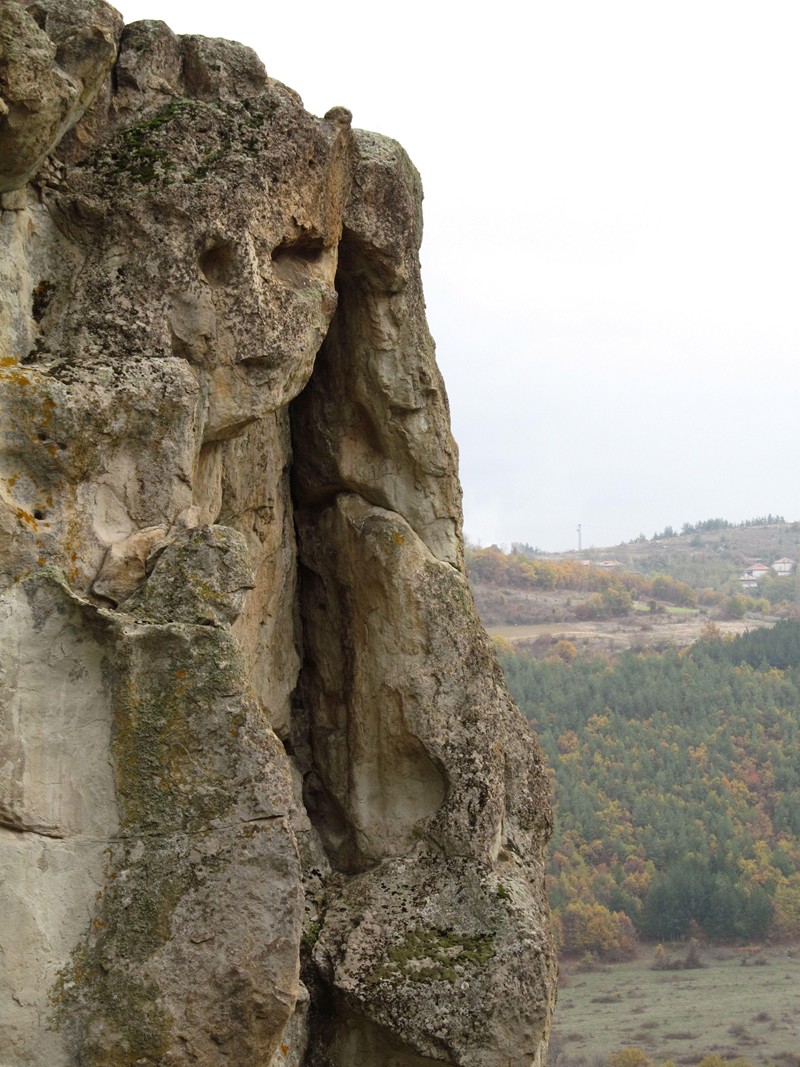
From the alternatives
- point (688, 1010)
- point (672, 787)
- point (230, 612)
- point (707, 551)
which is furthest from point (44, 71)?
point (707, 551)

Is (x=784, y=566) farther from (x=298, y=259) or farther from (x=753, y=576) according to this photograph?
(x=298, y=259)

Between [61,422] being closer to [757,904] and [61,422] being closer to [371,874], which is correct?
[371,874]

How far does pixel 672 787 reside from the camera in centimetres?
6581

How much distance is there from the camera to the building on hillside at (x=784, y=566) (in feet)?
518

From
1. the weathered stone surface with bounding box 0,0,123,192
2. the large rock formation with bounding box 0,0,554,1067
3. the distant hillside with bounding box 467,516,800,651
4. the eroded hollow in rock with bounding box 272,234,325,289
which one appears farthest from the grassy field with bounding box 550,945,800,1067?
the weathered stone surface with bounding box 0,0,123,192

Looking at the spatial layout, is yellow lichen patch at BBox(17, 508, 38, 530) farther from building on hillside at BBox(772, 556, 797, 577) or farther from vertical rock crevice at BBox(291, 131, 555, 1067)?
building on hillside at BBox(772, 556, 797, 577)

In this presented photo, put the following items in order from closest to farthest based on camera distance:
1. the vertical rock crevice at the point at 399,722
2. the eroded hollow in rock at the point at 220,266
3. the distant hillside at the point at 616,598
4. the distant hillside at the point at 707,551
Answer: the eroded hollow in rock at the point at 220,266 → the vertical rock crevice at the point at 399,722 → the distant hillside at the point at 616,598 → the distant hillside at the point at 707,551

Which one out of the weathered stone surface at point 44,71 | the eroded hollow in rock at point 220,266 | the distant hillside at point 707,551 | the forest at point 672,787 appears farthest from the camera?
the distant hillside at point 707,551

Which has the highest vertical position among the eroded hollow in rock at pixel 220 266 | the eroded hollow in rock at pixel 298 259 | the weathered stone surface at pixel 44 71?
the weathered stone surface at pixel 44 71

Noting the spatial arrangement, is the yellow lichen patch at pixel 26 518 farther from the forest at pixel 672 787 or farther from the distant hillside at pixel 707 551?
the distant hillside at pixel 707 551

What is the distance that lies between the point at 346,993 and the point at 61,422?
4.80m

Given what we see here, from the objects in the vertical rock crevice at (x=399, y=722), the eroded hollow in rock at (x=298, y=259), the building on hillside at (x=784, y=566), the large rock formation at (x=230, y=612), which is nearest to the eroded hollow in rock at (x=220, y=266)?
the large rock formation at (x=230, y=612)

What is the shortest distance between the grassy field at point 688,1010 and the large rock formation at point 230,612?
35427 millimetres

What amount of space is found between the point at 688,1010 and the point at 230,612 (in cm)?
4610
